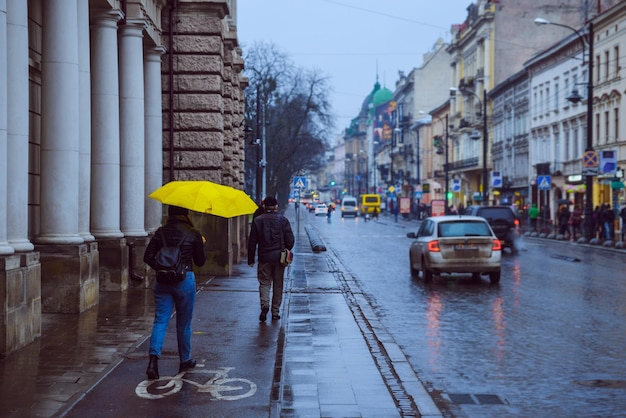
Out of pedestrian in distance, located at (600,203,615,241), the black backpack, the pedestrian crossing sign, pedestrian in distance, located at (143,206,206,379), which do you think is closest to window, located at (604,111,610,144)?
the pedestrian crossing sign

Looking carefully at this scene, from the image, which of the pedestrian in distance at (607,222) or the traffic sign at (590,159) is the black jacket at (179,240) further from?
the pedestrian in distance at (607,222)

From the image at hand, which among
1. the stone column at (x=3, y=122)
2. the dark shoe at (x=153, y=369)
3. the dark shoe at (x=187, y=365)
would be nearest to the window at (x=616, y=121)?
the stone column at (x=3, y=122)

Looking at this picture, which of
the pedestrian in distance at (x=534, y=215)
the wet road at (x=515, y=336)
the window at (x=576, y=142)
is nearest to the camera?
the wet road at (x=515, y=336)

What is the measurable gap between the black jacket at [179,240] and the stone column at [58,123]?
5325 millimetres

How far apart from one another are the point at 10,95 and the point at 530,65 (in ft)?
225

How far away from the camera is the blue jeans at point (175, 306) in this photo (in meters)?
10.4

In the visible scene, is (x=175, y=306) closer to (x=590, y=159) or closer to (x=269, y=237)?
(x=269, y=237)

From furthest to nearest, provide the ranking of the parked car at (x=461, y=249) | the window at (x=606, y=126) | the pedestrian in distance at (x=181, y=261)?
the window at (x=606, y=126)
the parked car at (x=461, y=249)
the pedestrian in distance at (x=181, y=261)

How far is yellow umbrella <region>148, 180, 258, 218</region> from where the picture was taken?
1069cm

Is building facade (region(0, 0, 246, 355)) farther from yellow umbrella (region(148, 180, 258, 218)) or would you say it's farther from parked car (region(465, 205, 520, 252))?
parked car (region(465, 205, 520, 252))

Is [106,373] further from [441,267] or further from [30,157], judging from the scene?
[441,267]

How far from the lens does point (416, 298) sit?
20141mm

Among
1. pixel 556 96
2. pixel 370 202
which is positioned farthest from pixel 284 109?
pixel 370 202

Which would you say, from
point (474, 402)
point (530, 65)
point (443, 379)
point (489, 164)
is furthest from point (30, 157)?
point (489, 164)
